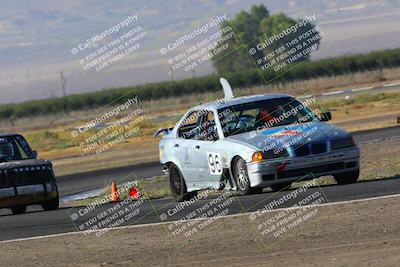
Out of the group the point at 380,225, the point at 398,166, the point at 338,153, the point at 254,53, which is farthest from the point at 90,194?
the point at 254,53

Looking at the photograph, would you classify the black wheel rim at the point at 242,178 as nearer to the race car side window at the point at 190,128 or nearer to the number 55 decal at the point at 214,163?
the number 55 decal at the point at 214,163

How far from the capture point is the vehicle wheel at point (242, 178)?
1620 centimetres

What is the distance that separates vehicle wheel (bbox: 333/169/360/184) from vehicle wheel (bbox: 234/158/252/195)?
4.68 feet

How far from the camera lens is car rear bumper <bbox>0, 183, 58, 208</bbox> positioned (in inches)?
757

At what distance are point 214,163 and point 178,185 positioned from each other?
1.39m

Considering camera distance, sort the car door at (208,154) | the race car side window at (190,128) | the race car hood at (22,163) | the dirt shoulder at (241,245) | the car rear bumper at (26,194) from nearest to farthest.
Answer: the dirt shoulder at (241,245), the car door at (208,154), the race car side window at (190,128), the car rear bumper at (26,194), the race car hood at (22,163)

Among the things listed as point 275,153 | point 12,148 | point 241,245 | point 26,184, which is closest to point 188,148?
point 275,153

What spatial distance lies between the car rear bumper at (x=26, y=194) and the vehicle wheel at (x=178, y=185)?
100 inches

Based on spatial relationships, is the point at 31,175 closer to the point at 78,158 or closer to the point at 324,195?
the point at 324,195

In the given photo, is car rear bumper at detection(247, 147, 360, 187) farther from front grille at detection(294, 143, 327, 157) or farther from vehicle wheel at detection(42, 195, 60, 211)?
vehicle wheel at detection(42, 195, 60, 211)

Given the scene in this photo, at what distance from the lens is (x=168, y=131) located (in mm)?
18969

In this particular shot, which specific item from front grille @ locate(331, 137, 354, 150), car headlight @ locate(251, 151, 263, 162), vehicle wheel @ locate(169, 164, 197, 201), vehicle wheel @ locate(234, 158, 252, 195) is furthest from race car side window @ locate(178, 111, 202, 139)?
front grille @ locate(331, 137, 354, 150)

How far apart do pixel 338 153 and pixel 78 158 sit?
88.7 feet

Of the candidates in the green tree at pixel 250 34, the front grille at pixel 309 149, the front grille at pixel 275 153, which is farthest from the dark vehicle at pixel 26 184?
the green tree at pixel 250 34
